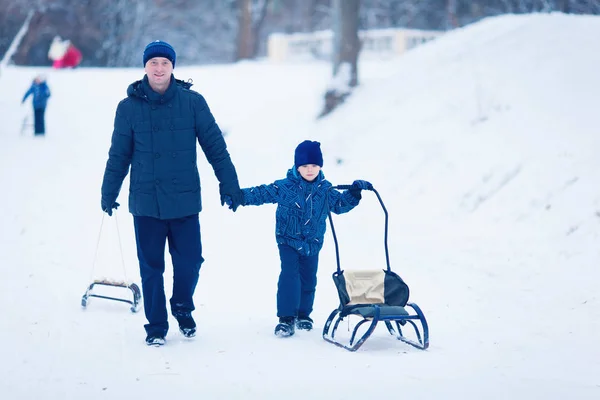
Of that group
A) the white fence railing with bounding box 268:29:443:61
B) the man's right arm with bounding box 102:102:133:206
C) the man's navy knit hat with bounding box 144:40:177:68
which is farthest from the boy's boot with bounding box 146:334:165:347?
the white fence railing with bounding box 268:29:443:61

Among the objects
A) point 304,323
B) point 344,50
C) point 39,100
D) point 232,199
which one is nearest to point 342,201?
point 232,199

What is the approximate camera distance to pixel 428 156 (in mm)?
14281

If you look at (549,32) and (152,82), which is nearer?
(152,82)

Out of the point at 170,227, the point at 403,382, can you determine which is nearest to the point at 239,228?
the point at 170,227

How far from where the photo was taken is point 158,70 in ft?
20.0

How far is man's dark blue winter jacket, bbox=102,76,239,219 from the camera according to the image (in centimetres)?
613

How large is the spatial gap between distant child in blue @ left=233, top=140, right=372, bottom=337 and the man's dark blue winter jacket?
0.63m

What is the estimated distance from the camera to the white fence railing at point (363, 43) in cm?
2738

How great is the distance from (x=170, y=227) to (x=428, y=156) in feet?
27.9

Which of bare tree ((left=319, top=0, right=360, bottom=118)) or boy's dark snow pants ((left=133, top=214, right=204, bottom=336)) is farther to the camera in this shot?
bare tree ((left=319, top=0, right=360, bottom=118))

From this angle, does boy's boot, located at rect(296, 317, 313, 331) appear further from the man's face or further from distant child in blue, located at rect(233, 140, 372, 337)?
the man's face

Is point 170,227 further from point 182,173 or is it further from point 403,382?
point 403,382

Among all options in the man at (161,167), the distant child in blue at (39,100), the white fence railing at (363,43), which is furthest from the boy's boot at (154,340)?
the white fence railing at (363,43)

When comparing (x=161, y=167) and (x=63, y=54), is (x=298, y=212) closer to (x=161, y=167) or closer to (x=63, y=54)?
(x=161, y=167)
